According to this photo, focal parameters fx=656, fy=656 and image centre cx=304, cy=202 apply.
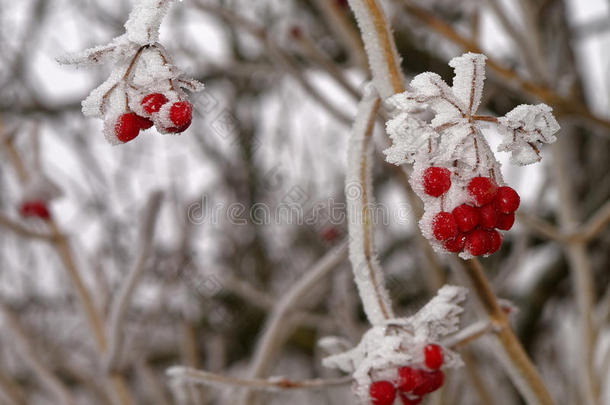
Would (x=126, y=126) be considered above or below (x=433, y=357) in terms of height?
above

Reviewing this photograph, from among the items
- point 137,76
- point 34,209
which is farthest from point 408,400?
point 34,209

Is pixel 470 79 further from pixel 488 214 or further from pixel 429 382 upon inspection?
pixel 429 382

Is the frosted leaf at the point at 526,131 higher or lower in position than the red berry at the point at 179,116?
lower

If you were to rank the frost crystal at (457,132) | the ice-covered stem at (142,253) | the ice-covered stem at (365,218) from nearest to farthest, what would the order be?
1. the frost crystal at (457,132)
2. the ice-covered stem at (365,218)
3. the ice-covered stem at (142,253)

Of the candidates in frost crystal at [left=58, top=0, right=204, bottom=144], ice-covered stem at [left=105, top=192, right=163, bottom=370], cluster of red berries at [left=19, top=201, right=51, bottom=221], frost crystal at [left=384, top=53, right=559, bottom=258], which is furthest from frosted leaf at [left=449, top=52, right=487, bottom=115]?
cluster of red berries at [left=19, top=201, right=51, bottom=221]

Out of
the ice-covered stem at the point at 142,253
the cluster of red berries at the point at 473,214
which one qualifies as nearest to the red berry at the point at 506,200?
the cluster of red berries at the point at 473,214

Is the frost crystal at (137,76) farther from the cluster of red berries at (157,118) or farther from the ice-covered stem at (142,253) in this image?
the ice-covered stem at (142,253)

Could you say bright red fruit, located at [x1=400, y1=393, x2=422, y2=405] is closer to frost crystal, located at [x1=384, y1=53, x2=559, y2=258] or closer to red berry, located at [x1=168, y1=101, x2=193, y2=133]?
frost crystal, located at [x1=384, y1=53, x2=559, y2=258]
